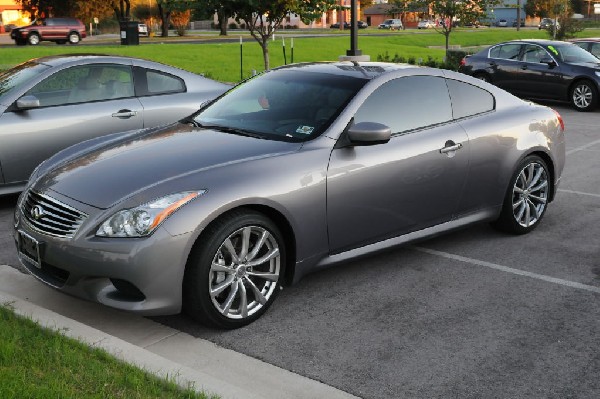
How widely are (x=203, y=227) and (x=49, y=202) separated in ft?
3.50

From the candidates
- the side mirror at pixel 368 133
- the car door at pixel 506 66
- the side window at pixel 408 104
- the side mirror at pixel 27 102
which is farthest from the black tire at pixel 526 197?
the car door at pixel 506 66

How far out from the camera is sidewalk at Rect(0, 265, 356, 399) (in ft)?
12.9

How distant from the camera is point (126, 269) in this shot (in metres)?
4.40

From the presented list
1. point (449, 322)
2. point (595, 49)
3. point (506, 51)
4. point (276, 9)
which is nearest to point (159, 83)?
point (449, 322)

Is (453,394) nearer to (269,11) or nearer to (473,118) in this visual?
(473,118)

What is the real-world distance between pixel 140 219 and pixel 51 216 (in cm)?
69

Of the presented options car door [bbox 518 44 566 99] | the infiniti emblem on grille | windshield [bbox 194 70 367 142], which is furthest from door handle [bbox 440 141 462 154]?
car door [bbox 518 44 566 99]

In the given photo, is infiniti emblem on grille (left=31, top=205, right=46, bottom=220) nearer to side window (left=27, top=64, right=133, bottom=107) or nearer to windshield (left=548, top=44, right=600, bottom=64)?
side window (left=27, top=64, right=133, bottom=107)

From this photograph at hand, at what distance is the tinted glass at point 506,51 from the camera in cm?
1806

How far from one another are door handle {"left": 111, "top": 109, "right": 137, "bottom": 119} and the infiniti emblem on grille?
3578 mm

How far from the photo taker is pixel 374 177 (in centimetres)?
549

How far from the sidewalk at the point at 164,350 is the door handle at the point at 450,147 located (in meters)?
2.49

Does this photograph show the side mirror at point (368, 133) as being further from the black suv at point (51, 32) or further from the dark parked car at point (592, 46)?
the black suv at point (51, 32)

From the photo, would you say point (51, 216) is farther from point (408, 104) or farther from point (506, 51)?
point (506, 51)
